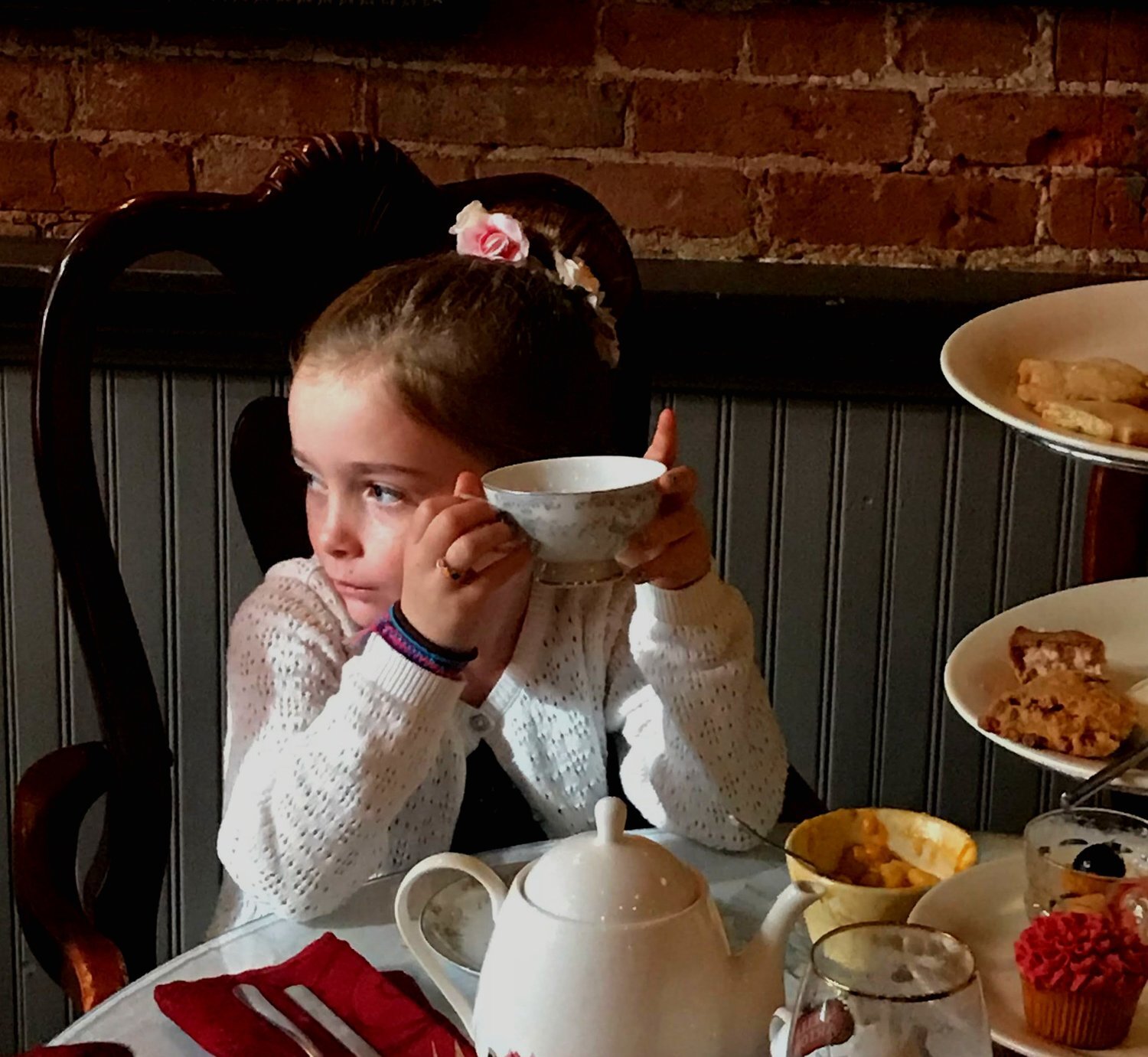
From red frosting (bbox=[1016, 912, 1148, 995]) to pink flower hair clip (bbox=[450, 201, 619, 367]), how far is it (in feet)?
2.01

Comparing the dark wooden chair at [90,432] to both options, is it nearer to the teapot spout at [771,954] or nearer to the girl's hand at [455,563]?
the girl's hand at [455,563]

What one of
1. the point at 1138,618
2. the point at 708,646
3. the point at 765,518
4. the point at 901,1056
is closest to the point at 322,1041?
the point at 901,1056

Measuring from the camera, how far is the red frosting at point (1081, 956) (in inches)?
24.4

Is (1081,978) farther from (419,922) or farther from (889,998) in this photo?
(419,922)

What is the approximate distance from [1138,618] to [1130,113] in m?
0.79

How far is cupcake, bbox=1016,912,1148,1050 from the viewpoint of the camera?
0.62 meters

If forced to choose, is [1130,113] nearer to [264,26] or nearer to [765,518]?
[765,518]

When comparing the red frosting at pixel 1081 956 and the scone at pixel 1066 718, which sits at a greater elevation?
the scone at pixel 1066 718

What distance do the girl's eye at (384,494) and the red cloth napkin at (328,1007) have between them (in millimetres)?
354

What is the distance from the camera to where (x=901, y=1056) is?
522 millimetres

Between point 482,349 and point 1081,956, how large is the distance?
0.61 metres

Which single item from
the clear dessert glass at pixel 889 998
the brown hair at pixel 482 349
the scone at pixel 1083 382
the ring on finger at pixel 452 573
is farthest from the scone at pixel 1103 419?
the brown hair at pixel 482 349

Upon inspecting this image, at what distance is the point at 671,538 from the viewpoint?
0.91 metres

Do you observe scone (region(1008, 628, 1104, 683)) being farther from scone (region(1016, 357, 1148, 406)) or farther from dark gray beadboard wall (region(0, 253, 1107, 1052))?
dark gray beadboard wall (region(0, 253, 1107, 1052))
